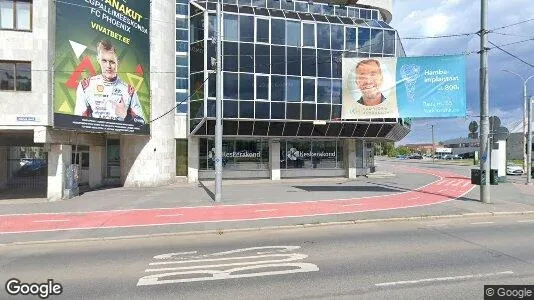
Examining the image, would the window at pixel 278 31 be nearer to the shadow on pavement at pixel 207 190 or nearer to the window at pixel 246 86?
the window at pixel 246 86

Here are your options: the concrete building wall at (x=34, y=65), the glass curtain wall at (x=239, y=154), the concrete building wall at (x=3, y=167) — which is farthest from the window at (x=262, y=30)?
the concrete building wall at (x=3, y=167)

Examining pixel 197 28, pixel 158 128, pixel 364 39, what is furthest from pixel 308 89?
pixel 158 128

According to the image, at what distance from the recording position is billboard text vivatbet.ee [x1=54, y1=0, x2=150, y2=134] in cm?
1853

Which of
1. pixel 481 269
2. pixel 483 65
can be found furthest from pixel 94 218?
pixel 483 65

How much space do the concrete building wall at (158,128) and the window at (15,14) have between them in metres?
7.75

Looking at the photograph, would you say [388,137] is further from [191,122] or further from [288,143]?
[191,122]

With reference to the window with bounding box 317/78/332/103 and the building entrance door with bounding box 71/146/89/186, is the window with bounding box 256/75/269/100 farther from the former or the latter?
the building entrance door with bounding box 71/146/89/186

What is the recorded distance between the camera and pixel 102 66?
20531mm

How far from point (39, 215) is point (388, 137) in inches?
959

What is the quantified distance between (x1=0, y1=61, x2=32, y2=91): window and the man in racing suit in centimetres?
211

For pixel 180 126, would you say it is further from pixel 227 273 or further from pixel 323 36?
pixel 227 273

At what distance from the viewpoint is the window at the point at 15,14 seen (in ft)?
58.7

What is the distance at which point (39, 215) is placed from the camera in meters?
15.0

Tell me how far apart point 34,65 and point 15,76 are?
3.23 ft
